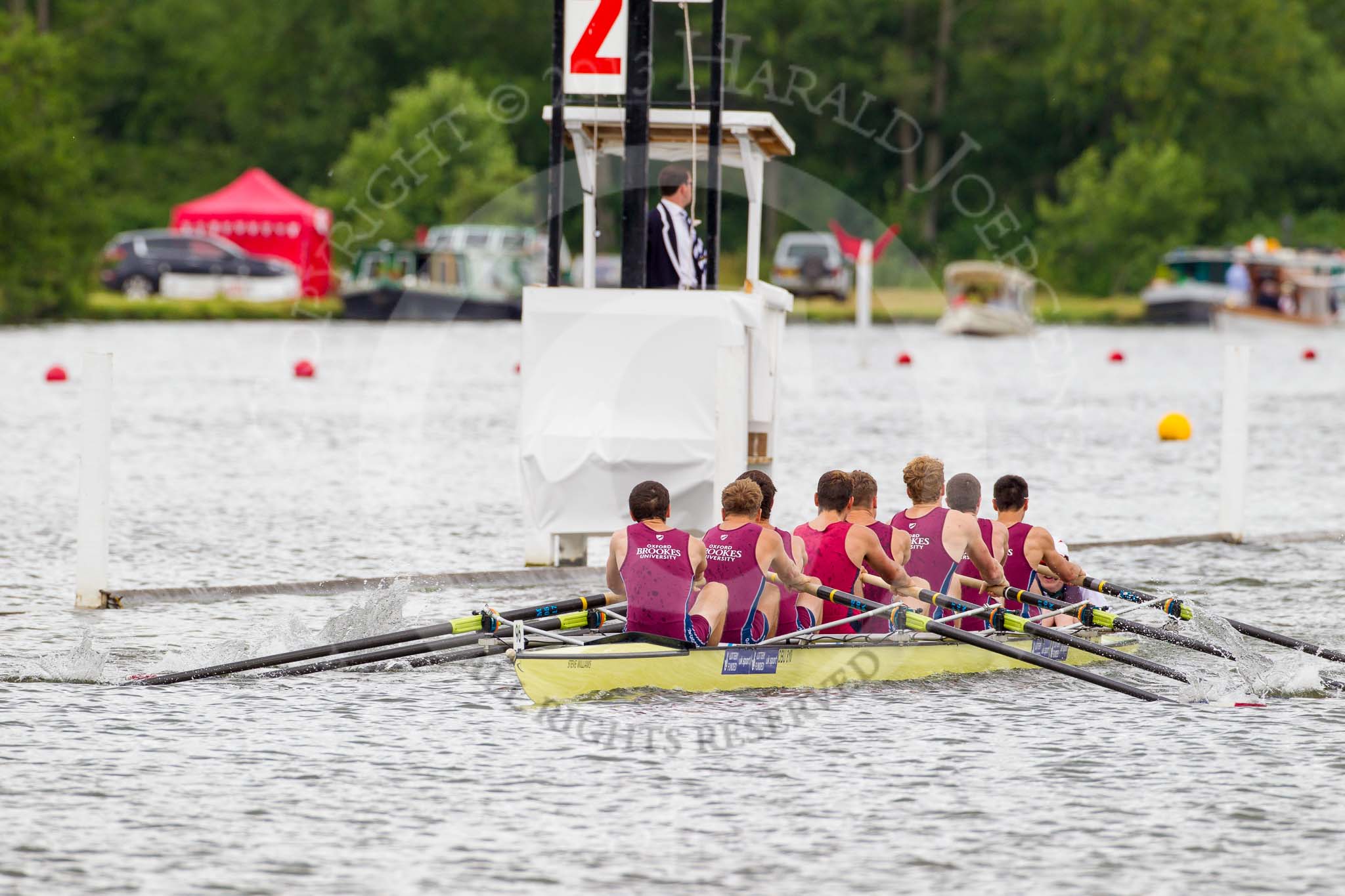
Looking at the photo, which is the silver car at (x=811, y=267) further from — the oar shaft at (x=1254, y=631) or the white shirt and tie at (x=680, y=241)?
the oar shaft at (x=1254, y=631)

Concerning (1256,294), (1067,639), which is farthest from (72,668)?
(1256,294)

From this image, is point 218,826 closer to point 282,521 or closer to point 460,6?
point 282,521

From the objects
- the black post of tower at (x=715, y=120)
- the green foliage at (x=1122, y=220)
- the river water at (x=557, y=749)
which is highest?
the green foliage at (x=1122, y=220)

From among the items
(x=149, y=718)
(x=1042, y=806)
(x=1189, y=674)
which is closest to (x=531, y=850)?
(x=1042, y=806)

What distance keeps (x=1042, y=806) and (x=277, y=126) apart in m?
71.5

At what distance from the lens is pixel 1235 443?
14867 millimetres

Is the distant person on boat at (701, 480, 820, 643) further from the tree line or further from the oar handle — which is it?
the tree line

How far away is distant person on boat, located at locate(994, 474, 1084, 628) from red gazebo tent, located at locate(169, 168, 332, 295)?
148ft

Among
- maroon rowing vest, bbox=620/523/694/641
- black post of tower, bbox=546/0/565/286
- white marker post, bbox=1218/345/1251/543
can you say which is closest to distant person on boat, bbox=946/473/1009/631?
maroon rowing vest, bbox=620/523/694/641

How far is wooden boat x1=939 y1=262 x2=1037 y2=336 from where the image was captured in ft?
157

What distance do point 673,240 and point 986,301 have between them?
1714 inches

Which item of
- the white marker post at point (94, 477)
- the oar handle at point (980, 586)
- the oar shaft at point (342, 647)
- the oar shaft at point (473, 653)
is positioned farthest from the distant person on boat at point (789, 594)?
the white marker post at point (94, 477)

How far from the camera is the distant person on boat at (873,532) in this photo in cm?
997

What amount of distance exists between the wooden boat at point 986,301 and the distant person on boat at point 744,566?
128 feet
